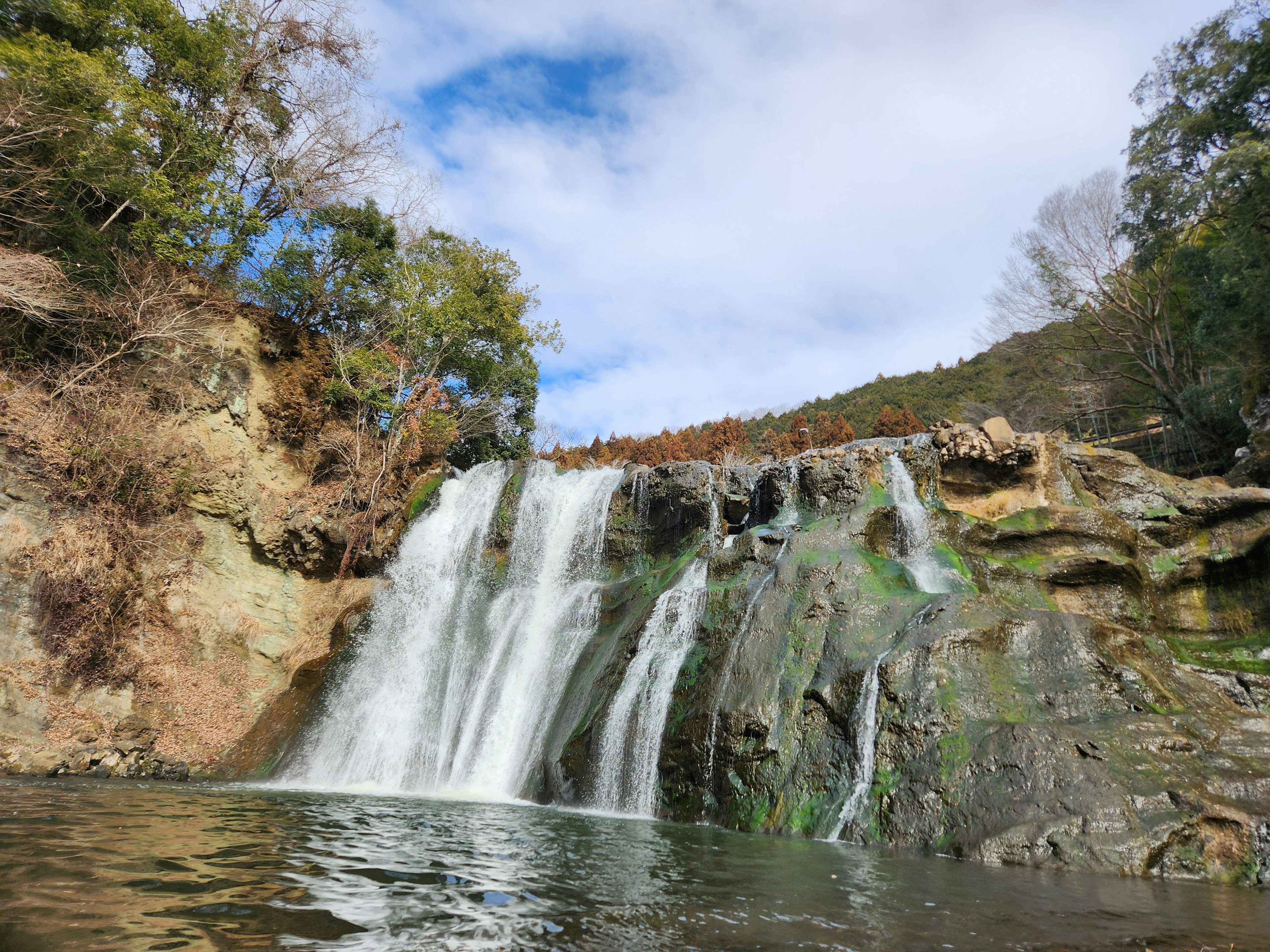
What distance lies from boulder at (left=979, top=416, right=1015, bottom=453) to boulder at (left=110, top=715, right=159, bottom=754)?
791 inches

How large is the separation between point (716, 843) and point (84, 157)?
62.8 ft

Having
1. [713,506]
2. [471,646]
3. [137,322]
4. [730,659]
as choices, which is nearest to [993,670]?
[730,659]

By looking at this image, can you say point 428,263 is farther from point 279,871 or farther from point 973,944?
point 973,944

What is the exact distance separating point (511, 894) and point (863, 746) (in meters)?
6.35

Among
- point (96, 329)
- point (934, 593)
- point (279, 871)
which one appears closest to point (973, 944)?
point (279, 871)

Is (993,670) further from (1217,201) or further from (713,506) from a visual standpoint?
(1217,201)

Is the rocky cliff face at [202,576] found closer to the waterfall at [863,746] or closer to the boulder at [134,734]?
the boulder at [134,734]

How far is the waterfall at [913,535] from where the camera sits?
12773mm

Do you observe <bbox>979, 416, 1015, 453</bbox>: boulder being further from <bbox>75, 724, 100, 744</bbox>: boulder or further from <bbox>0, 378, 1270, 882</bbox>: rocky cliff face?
<bbox>75, 724, 100, 744</bbox>: boulder

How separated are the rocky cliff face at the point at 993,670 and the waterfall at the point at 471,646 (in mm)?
1530

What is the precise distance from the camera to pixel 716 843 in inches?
312

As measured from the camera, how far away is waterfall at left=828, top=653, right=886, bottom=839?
894 centimetres

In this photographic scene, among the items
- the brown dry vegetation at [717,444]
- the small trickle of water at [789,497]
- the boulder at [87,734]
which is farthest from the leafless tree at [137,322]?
the brown dry vegetation at [717,444]

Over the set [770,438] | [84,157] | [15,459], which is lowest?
[15,459]
